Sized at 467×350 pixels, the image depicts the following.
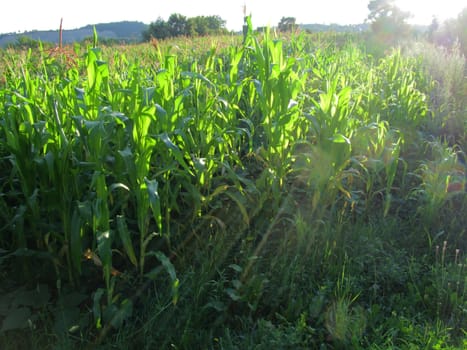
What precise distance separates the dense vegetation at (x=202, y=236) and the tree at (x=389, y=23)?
36.0 ft

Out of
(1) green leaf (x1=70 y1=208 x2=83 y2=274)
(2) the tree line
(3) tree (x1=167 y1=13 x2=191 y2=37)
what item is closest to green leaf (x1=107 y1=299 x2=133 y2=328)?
(1) green leaf (x1=70 y1=208 x2=83 y2=274)

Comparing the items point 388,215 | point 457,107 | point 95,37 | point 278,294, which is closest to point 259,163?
point 388,215

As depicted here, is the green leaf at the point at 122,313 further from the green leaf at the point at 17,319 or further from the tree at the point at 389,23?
the tree at the point at 389,23

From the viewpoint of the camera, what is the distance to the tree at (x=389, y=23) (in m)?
16.7

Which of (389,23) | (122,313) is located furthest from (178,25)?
(122,313)

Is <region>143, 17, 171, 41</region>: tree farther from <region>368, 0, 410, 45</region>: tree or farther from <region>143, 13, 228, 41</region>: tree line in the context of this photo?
<region>368, 0, 410, 45</region>: tree

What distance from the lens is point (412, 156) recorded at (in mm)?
3967

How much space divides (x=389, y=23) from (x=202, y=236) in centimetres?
2012

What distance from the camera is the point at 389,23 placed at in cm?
1994

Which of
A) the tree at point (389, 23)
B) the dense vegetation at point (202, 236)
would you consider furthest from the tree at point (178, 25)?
the dense vegetation at point (202, 236)

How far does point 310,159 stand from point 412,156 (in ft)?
5.30

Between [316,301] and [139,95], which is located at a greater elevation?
[139,95]

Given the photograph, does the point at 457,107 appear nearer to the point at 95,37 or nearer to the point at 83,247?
the point at 95,37

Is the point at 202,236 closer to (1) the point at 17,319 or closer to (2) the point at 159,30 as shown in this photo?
(1) the point at 17,319
